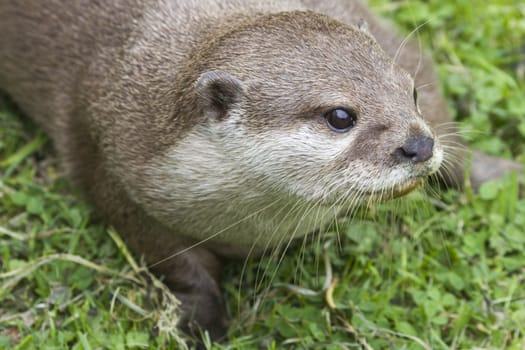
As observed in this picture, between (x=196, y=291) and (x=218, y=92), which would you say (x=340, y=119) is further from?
(x=196, y=291)

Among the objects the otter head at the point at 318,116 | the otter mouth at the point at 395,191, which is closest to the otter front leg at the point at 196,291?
the otter head at the point at 318,116

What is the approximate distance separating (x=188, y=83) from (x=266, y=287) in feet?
3.44

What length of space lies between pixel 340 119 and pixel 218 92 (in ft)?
1.45

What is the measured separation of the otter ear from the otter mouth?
58 centimetres

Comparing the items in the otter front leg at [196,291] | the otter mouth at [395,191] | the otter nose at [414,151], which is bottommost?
the otter front leg at [196,291]

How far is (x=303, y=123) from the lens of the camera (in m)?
2.96

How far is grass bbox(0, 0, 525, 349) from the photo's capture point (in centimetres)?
353

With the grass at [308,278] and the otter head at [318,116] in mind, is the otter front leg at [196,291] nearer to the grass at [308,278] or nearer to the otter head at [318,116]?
the grass at [308,278]

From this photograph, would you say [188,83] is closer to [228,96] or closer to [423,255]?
[228,96]

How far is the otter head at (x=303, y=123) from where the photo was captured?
2.91 metres

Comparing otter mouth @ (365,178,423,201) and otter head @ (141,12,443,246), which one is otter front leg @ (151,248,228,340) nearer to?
otter head @ (141,12,443,246)

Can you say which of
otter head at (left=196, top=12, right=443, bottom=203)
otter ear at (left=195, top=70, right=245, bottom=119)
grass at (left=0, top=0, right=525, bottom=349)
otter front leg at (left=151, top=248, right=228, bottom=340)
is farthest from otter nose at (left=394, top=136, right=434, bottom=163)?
otter front leg at (left=151, top=248, right=228, bottom=340)

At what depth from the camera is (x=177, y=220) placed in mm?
3373

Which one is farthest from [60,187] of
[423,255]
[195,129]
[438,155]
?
[438,155]
